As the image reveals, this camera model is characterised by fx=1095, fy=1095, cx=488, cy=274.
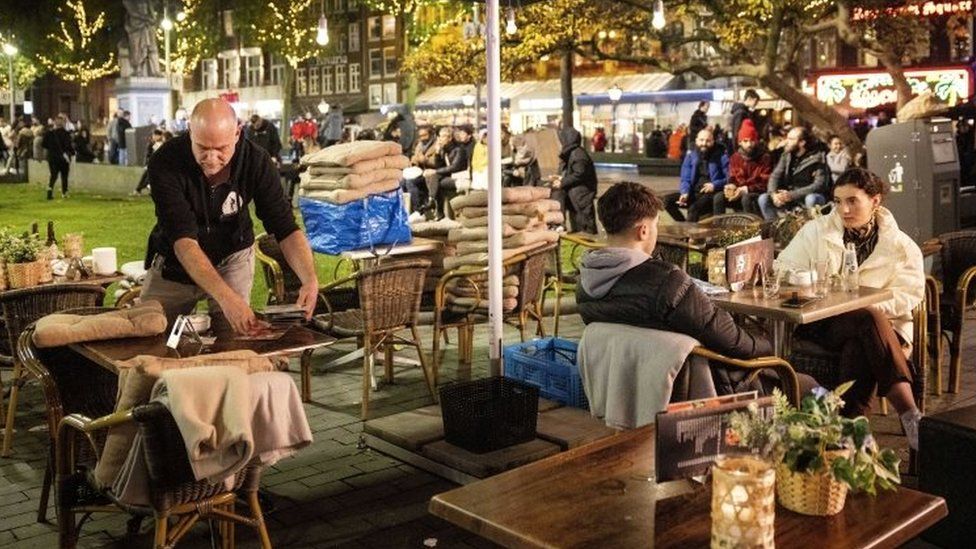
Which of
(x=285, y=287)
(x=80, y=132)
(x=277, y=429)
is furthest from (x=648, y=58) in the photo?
(x=80, y=132)

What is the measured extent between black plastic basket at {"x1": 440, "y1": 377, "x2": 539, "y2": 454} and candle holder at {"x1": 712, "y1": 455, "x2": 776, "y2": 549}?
2.93 m

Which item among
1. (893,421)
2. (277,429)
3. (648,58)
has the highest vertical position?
(648,58)

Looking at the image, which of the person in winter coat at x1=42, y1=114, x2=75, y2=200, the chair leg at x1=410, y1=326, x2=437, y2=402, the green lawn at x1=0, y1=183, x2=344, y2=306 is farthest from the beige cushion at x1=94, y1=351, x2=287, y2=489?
the person in winter coat at x1=42, y1=114, x2=75, y2=200

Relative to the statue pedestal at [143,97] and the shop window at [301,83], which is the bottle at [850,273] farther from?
the shop window at [301,83]

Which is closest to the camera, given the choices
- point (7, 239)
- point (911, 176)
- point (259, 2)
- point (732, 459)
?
point (732, 459)

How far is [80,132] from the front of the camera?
1264 inches

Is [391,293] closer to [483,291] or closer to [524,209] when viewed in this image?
[483,291]

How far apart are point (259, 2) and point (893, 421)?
39.4m

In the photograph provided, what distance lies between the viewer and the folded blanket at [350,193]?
8539 mm

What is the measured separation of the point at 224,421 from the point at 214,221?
2043 millimetres

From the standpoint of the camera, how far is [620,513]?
10.1 feet

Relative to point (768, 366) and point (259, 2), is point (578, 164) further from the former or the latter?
point (259, 2)

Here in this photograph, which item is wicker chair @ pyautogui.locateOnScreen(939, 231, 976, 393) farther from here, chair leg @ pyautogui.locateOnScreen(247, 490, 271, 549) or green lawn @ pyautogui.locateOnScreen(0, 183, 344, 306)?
green lawn @ pyautogui.locateOnScreen(0, 183, 344, 306)

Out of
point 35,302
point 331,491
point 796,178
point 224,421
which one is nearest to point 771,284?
point 331,491
